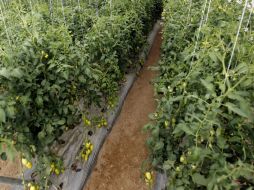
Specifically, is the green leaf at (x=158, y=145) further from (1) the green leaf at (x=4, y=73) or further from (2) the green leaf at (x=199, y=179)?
(1) the green leaf at (x=4, y=73)

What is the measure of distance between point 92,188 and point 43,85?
1102 millimetres

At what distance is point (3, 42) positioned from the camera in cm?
186

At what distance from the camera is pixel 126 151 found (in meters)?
2.72

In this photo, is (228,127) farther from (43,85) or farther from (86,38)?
(86,38)

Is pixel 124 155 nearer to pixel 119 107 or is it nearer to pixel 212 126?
pixel 119 107

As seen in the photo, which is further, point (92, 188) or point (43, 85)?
point (92, 188)

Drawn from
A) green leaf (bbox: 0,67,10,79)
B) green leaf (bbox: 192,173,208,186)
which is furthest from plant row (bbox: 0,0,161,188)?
green leaf (bbox: 192,173,208,186)

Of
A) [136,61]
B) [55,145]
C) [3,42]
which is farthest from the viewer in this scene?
[136,61]

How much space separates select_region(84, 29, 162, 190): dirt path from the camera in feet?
7.82

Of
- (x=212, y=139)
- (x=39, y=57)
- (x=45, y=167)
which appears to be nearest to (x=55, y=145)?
(x=45, y=167)

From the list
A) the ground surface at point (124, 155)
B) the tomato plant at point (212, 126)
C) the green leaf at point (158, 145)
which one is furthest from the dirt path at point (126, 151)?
the green leaf at point (158, 145)

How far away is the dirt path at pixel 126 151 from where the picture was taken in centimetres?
238

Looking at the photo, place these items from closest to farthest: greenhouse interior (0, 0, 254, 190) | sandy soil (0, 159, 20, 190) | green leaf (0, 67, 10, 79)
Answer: greenhouse interior (0, 0, 254, 190) → green leaf (0, 67, 10, 79) → sandy soil (0, 159, 20, 190)

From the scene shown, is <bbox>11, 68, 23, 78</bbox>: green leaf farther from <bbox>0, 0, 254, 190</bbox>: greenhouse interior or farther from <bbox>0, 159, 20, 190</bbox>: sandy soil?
<bbox>0, 159, 20, 190</bbox>: sandy soil
